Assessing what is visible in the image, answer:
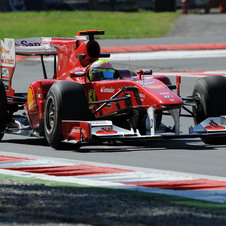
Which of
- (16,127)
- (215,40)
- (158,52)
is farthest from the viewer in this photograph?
(215,40)

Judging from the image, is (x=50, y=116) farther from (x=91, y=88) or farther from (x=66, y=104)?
(x=91, y=88)

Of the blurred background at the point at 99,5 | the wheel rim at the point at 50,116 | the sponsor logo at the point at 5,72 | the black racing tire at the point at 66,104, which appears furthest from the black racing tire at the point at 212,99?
the blurred background at the point at 99,5

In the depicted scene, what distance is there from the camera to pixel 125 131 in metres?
10.7

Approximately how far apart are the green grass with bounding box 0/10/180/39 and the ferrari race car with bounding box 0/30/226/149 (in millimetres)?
20761

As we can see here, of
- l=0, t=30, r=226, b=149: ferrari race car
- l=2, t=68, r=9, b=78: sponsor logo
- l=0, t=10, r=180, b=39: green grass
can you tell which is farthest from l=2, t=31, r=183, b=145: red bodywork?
l=0, t=10, r=180, b=39: green grass

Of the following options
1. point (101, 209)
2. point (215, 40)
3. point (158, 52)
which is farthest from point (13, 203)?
point (215, 40)

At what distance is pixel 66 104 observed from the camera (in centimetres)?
1055

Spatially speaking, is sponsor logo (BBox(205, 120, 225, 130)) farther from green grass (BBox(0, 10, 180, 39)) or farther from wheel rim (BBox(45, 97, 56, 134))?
green grass (BBox(0, 10, 180, 39))

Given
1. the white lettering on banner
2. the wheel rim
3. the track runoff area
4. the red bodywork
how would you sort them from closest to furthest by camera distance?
the track runoff area < the red bodywork < the wheel rim < the white lettering on banner

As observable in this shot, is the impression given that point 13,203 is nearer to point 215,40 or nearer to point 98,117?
point 98,117

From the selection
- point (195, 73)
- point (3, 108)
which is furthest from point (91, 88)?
point (195, 73)

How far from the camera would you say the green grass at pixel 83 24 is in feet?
116

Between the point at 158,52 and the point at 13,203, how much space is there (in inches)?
837

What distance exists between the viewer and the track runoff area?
7.29m
